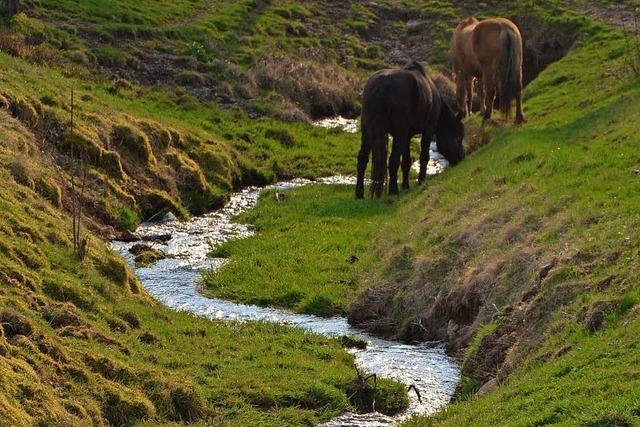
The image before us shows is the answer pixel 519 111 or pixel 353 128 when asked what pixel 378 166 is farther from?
pixel 353 128

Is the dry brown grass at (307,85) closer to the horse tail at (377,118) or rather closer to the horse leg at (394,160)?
the horse leg at (394,160)

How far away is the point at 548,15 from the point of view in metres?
47.1

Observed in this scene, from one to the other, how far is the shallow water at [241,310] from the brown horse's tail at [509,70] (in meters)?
7.31

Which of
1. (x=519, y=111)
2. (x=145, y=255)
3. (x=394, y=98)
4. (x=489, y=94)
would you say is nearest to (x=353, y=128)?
(x=489, y=94)

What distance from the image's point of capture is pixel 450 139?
93.6 feet

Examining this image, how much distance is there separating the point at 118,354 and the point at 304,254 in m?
8.66

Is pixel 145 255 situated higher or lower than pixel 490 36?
lower

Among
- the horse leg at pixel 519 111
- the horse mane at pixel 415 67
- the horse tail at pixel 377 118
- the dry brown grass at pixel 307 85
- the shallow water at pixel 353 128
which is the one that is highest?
the horse mane at pixel 415 67

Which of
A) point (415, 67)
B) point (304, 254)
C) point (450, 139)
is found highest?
point (415, 67)

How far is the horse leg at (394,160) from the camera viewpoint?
1009 inches

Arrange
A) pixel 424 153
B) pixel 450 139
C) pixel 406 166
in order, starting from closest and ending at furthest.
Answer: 1. pixel 406 166
2. pixel 424 153
3. pixel 450 139

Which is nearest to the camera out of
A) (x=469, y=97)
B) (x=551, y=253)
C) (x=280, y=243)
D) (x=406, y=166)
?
(x=551, y=253)

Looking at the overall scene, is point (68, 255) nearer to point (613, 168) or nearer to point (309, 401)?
point (309, 401)

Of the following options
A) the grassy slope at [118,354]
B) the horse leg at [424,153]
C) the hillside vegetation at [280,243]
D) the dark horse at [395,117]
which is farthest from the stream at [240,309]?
the horse leg at [424,153]
